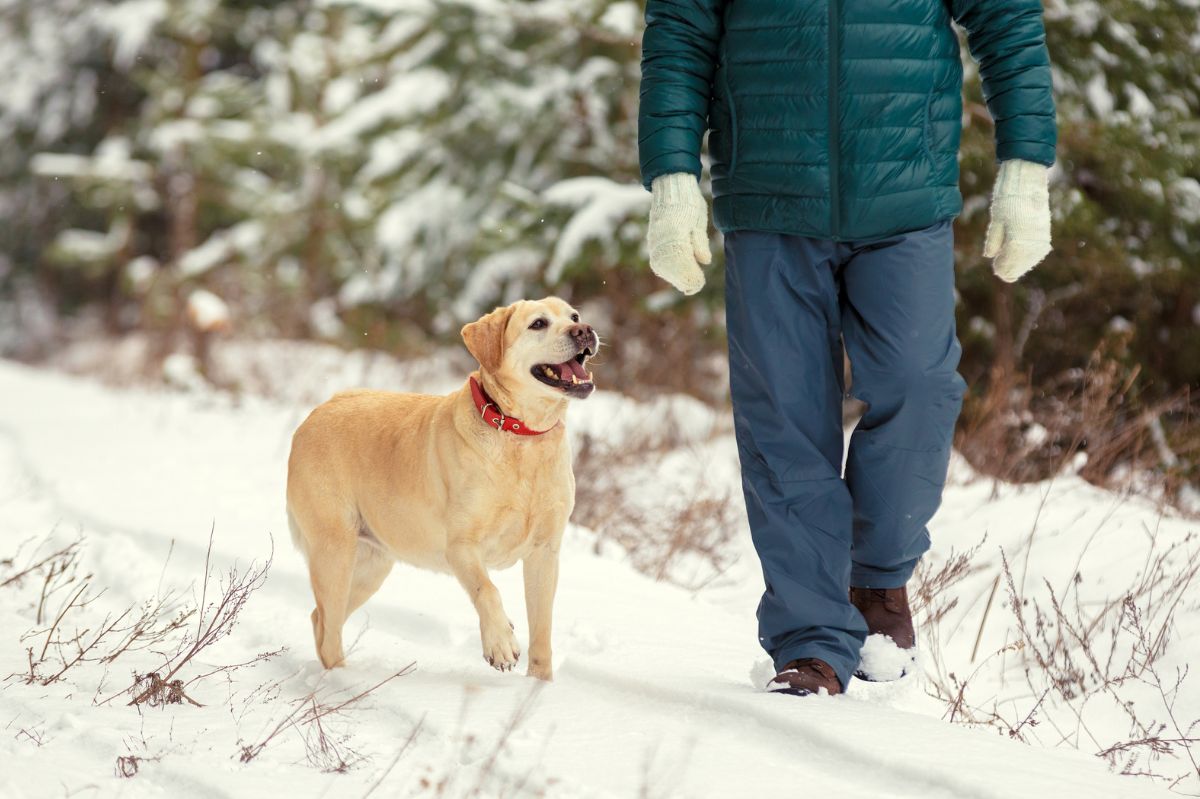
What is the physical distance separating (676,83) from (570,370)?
877 millimetres

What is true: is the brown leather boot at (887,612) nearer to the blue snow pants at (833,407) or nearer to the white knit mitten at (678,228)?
the blue snow pants at (833,407)

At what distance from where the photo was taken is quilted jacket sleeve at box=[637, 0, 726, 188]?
3.46 meters

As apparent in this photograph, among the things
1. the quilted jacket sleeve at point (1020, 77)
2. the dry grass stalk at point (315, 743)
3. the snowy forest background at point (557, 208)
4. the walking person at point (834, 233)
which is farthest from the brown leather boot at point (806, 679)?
the snowy forest background at point (557, 208)

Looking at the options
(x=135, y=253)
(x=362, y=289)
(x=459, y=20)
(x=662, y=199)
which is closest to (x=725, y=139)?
(x=662, y=199)

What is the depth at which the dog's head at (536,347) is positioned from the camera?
11.4 ft

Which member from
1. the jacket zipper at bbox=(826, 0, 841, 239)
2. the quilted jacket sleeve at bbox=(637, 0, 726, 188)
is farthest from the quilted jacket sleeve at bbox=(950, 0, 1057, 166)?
the quilted jacket sleeve at bbox=(637, 0, 726, 188)

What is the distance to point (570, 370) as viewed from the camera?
11.6 feet

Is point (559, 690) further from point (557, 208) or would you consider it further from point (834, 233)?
point (557, 208)

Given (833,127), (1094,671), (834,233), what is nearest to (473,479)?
(834,233)

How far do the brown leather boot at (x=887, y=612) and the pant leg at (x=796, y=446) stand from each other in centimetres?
17

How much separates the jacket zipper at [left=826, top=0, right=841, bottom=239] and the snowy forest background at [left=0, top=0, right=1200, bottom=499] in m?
2.54

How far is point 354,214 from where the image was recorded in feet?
46.1

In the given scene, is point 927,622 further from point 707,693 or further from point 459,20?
point 459,20

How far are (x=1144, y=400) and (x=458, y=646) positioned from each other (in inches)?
186
